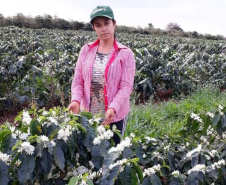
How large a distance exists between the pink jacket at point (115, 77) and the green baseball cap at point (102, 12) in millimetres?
245

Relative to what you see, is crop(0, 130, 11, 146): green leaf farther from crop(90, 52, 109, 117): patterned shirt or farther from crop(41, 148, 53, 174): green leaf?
crop(90, 52, 109, 117): patterned shirt

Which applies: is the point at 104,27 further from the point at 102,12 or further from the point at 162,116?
the point at 162,116

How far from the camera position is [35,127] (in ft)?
5.69

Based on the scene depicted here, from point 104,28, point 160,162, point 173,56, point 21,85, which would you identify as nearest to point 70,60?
point 21,85

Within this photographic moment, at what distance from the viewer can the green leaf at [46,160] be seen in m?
1.63

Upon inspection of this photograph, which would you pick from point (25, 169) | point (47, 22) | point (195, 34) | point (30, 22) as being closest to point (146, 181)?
point (25, 169)

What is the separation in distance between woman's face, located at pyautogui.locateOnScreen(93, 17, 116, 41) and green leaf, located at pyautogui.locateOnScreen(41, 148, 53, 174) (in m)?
1.14

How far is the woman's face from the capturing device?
2483 millimetres

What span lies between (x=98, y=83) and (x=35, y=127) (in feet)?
2.99

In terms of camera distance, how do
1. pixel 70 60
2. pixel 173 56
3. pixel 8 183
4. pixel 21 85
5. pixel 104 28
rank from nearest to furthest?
pixel 8 183, pixel 104 28, pixel 21 85, pixel 70 60, pixel 173 56

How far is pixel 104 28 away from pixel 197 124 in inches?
39.6

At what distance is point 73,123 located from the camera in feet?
5.76

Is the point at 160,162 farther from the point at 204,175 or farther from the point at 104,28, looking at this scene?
the point at 104,28

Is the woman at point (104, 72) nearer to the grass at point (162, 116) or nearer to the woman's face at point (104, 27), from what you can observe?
the woman's face at point (104, 27)
